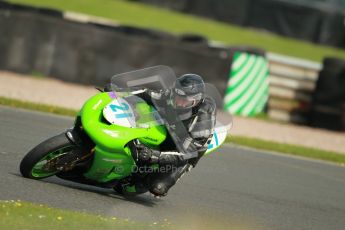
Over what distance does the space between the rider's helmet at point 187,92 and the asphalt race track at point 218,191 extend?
36.2 inches

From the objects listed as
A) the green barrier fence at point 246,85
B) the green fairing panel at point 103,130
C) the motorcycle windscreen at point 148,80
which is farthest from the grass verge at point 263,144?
the green fairing panel at point 103,130

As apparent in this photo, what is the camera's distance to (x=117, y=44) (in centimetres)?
1548

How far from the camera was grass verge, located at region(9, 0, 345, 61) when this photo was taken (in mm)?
22875

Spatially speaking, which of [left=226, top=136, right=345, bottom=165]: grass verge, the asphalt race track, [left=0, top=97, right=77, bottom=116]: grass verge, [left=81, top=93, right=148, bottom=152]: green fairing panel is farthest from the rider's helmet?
[left=226, top=136, right=345, bottom=165]: grass verge

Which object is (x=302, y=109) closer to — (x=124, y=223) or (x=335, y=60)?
(x=335, y=60)

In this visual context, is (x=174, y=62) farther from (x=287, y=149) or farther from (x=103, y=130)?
(x=103, y=130)

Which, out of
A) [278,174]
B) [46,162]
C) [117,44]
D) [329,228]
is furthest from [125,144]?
[117,44]

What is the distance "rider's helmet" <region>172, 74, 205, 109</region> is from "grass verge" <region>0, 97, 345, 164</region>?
18.3ft

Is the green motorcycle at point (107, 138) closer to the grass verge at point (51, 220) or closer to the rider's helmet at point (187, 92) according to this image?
the rider's helmet at point (187, 92)

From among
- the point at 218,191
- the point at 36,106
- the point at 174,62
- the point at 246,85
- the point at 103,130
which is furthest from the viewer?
the point at 246,85

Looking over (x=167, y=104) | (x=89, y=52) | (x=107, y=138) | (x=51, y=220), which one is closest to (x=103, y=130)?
(x=107, y=138)

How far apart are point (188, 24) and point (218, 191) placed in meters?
15.8

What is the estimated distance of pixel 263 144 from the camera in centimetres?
1295

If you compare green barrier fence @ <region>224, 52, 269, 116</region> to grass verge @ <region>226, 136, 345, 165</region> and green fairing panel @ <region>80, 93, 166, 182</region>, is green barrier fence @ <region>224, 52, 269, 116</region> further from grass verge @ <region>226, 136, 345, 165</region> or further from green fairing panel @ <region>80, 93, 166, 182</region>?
green fairing panel @ <region>80, 93, 166, 182</region>
